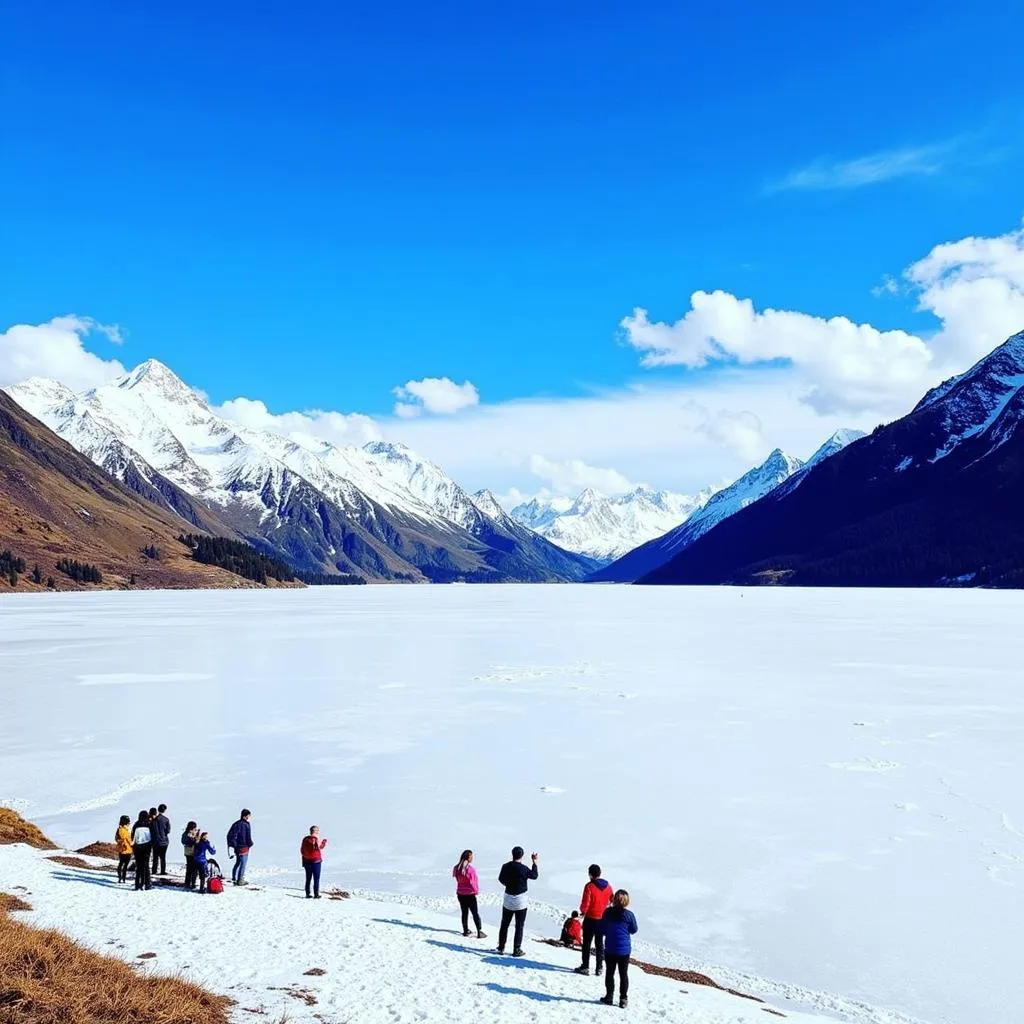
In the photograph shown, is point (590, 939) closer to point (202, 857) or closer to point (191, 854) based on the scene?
point (202, 857)

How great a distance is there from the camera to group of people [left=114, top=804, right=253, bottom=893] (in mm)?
20875

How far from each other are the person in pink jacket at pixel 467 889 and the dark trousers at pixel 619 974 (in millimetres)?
3766

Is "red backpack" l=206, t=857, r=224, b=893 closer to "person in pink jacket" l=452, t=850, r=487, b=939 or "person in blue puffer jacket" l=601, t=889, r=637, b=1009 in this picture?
"person in pink jacket" l=452, t=850, r=487, b=939

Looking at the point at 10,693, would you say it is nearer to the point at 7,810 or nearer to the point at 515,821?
the point at 7,810

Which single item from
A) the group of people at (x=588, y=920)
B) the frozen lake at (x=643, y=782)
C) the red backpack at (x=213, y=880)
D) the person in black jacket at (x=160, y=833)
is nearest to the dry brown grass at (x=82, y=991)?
the red backpack at (x=213, y=880)

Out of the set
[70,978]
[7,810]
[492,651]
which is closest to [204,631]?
[492,651]

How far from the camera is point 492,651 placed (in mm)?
74562

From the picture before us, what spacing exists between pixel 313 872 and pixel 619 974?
849cm

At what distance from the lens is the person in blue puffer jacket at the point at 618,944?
1553 cm

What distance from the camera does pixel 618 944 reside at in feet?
51.0

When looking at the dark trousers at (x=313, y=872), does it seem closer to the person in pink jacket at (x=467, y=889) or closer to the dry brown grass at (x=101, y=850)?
the person in pink jacket at (x=467, y=889)

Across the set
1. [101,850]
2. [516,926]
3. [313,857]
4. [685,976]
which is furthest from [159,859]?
[685,976]

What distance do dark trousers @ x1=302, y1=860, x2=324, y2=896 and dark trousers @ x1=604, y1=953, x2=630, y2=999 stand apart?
8.02 metres

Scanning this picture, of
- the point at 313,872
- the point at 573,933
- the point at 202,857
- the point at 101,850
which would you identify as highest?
the point at 202,857
